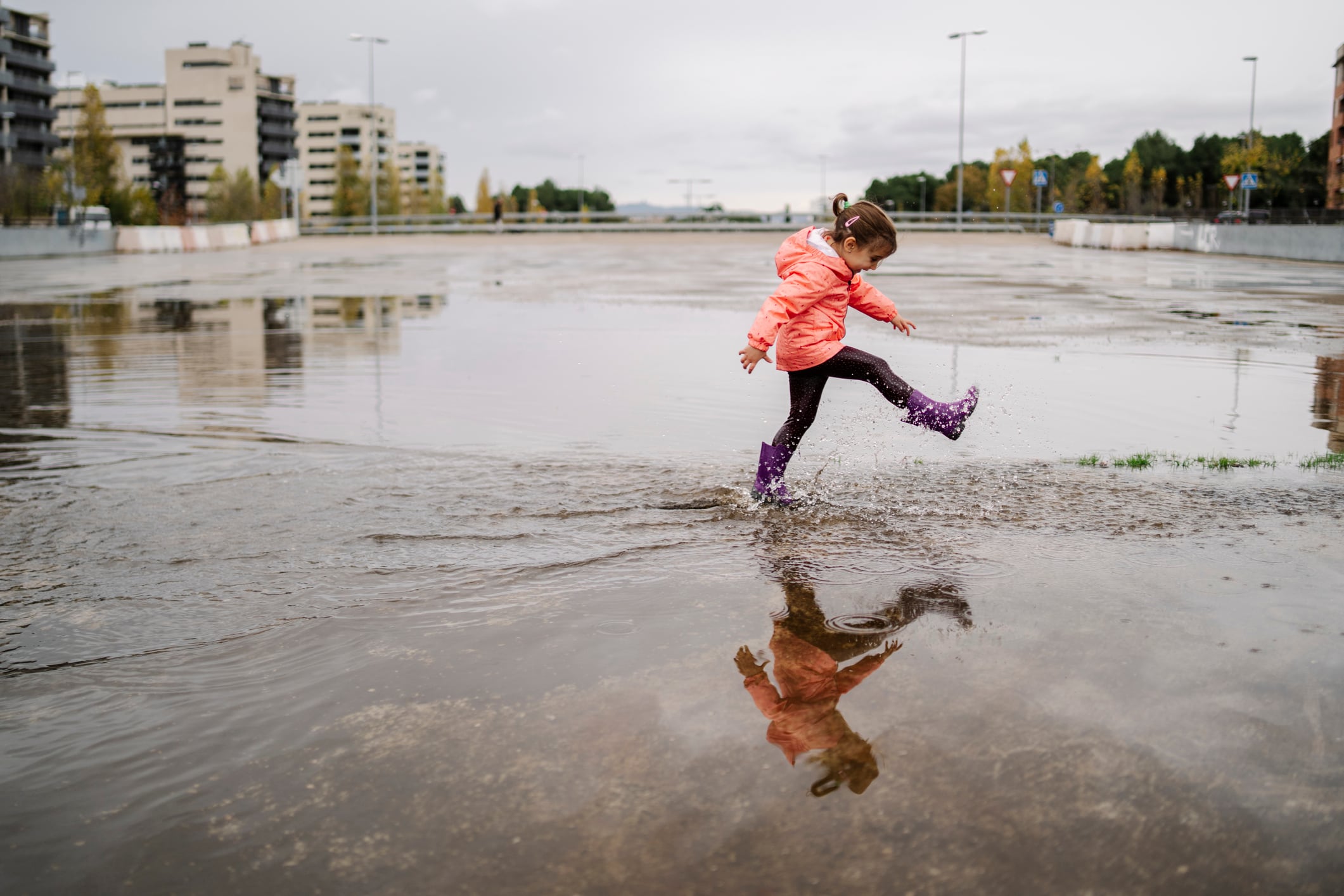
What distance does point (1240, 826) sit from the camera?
253 centimetres

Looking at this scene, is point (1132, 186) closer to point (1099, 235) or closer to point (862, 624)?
point (1099, 235)

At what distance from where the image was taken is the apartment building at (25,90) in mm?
112250

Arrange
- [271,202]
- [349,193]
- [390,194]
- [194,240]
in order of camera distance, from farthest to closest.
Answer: [271,202], [349,193], [390,194], [194,240]

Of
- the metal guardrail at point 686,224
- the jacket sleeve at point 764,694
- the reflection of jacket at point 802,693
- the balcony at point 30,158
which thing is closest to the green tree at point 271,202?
the balcony at point 30,158

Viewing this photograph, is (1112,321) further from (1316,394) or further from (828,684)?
(828,684)

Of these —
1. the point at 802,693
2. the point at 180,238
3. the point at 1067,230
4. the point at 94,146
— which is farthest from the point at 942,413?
the point at 94,146

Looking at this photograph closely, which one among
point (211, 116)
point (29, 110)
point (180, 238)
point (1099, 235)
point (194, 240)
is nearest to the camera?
point (1099, 235)

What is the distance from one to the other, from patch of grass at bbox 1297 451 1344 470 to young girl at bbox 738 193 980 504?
2004 millimetres

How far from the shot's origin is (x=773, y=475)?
5617mm

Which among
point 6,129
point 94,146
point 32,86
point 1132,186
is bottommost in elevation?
point 1132,186

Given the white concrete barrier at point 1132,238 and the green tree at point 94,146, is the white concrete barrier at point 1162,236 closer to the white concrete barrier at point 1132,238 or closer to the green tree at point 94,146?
the white concrete barrier at point 1132,238

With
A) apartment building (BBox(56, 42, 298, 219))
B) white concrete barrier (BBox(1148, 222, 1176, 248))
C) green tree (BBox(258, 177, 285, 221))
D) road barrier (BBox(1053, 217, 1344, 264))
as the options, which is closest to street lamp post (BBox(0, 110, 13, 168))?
green tree (BBox(258, 177, 285, 221))

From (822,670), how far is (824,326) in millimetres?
2450

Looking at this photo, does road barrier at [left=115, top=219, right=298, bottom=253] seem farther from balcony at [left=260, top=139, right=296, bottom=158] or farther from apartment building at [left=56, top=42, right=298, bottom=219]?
balcony at [left=260, top=139, right=296, bottom=158]
